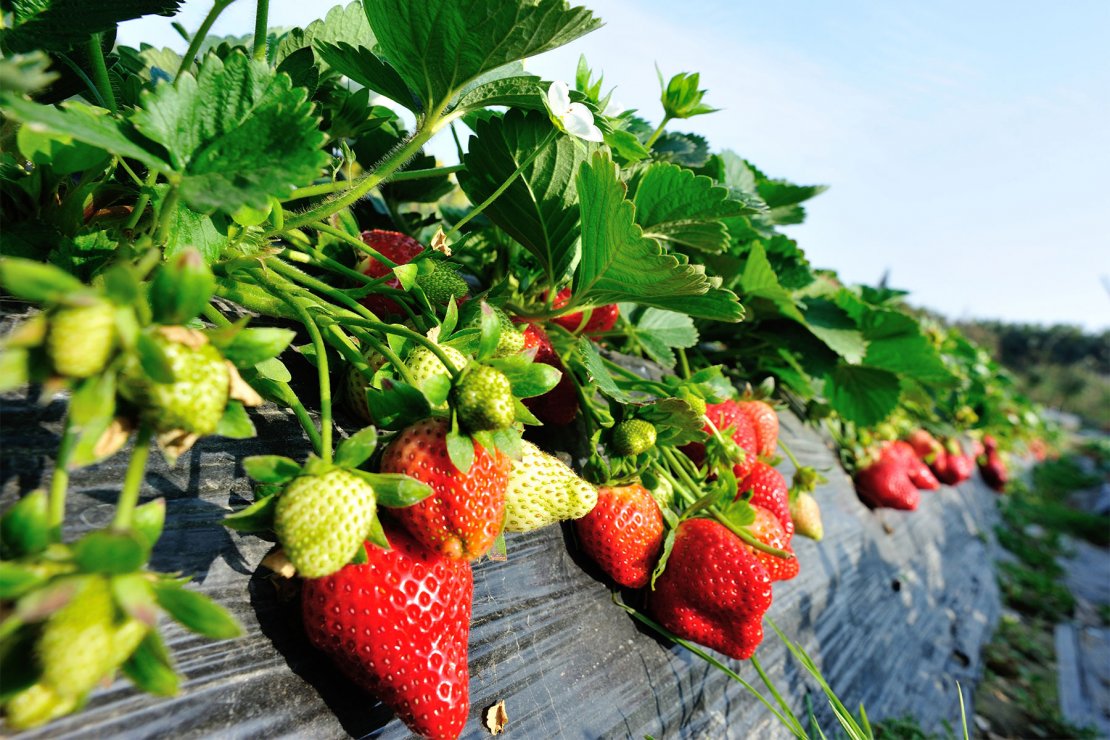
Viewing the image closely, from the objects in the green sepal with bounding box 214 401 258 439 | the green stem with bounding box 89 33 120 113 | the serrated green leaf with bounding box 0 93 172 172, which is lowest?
the green sepal with bounding box 214 401 258 439

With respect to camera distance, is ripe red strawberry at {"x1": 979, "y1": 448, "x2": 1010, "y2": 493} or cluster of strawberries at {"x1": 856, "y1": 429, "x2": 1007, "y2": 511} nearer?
cluster of strawberries at {"x1": 856, "y1": 429, "x2": 1007, "y2": 511}

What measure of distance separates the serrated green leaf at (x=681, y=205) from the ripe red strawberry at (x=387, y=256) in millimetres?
264

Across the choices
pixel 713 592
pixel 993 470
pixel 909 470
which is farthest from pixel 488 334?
pixel 993 470

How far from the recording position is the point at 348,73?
0.62m

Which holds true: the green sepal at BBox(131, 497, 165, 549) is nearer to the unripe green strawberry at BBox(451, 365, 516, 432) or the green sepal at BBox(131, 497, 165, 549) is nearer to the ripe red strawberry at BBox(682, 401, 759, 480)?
the unripe green strawberry at BBox(451, 365, 516, 432)

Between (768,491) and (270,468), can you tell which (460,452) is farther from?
(768,491)

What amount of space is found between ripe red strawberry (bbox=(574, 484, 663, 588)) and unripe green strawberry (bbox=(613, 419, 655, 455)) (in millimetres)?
51

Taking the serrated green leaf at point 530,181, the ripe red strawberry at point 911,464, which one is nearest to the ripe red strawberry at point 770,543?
the serrated green leaf at point 530,181

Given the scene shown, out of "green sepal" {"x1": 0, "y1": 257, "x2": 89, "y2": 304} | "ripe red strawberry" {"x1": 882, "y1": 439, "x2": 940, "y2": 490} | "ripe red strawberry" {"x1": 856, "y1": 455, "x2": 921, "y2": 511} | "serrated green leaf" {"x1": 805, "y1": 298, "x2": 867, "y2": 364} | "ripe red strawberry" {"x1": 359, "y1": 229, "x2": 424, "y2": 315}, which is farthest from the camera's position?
"ripe red strawberry" {"x1": 882, "y1": 439, "x2": 940, "y2": 490}

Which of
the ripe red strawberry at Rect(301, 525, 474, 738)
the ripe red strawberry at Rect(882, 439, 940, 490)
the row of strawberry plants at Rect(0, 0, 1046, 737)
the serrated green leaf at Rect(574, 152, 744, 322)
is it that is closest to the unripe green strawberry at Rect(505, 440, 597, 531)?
the row of strawberry plants at Rect(0, 0, 1046, 737)

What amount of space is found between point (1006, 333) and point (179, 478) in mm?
35768

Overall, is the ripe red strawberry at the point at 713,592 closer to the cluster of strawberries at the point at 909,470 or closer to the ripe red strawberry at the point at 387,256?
the ripe red strawberry at the point at 387,256

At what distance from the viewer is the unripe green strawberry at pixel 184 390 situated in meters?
0.28

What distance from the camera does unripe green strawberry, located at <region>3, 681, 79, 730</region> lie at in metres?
0.25
